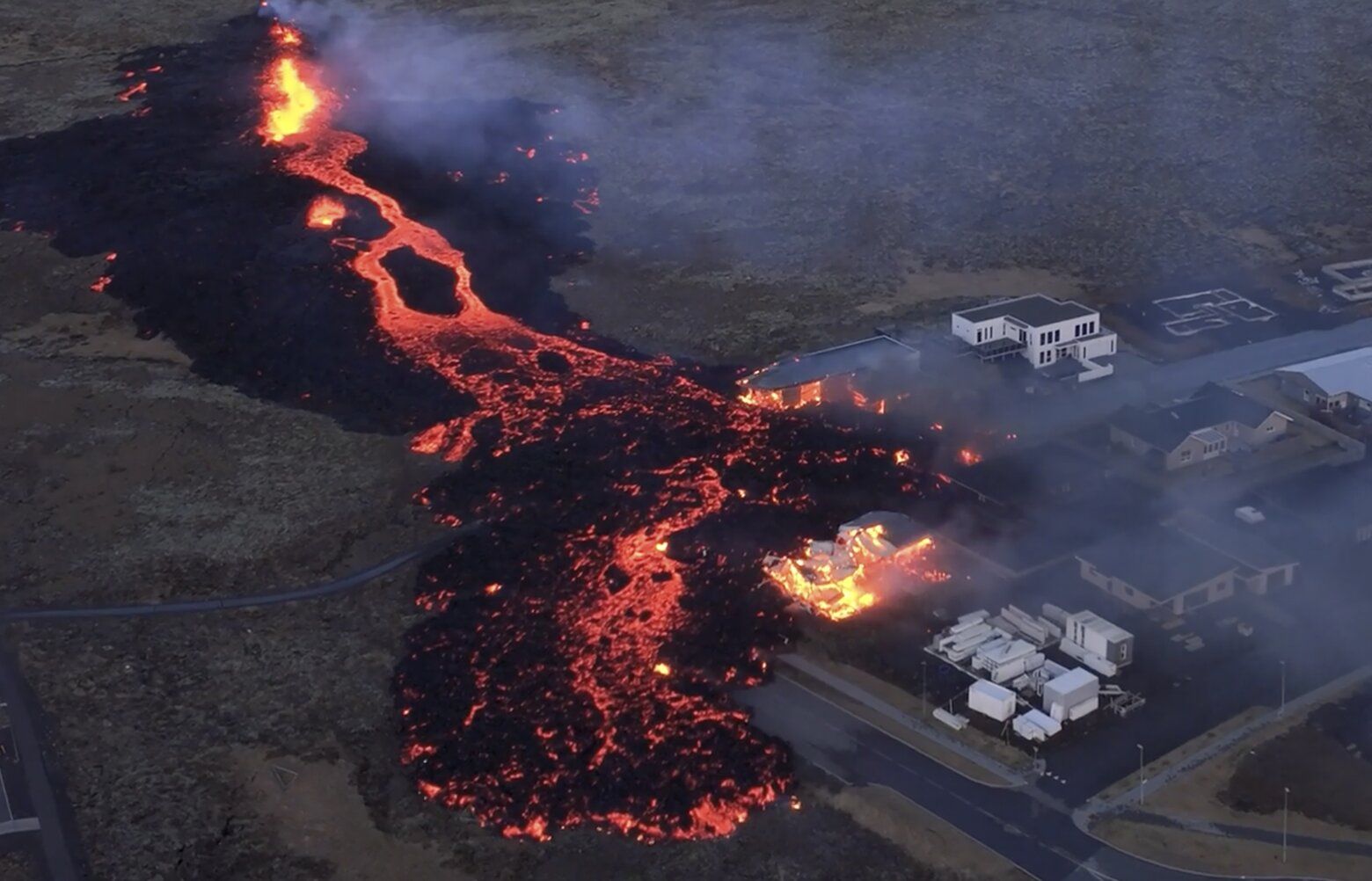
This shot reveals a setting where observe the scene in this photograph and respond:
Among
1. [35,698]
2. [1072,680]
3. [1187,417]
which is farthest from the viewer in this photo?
[1187,417]

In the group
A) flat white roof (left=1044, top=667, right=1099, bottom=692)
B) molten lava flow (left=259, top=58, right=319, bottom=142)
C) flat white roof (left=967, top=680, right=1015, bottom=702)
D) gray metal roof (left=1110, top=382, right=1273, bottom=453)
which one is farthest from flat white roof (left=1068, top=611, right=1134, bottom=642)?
molten lava flow (left=259, top=58, right=319, bottom=142)

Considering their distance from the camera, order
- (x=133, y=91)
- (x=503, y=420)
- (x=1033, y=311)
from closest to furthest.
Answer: (x=503, y=420) < (x=1033, y=311) < (x=133, y=91)

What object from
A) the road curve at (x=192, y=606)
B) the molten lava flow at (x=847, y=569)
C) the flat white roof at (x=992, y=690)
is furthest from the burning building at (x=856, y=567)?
the road curve at (x=192, y=606)

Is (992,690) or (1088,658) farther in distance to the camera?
(1088,658)

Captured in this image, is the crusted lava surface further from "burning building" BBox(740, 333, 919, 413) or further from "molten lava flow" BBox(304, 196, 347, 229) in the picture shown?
"burning building" BBox(740, 333, 919, 413)

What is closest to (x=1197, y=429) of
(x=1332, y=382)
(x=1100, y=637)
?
(x=1332, y=382)

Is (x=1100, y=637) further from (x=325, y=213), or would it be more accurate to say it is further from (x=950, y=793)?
(x=325, y=213)

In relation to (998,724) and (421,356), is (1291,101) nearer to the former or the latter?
(421,356)

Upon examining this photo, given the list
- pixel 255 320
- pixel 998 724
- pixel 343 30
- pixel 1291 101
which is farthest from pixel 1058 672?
pixel 343 30
